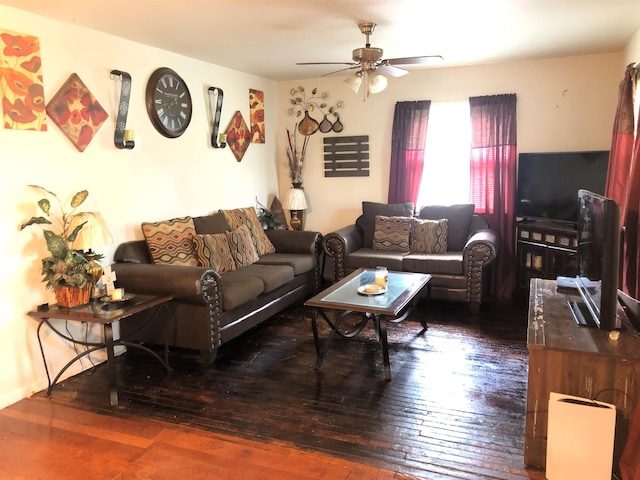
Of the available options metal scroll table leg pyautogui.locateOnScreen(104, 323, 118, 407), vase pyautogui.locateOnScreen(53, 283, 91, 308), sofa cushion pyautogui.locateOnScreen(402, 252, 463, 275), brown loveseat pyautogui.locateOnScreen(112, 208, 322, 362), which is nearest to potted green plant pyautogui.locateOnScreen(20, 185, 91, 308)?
vase pyautogui.locateOnScreen(53, 283, 91, 308)

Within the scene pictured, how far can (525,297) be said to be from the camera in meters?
5.00

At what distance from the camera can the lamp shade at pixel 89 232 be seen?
10.0ft

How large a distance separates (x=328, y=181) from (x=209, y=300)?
2.95 m

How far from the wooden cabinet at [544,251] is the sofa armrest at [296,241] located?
6.77 feet

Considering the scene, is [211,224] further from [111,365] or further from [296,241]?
[111,365]

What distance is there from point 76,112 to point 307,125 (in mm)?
2977

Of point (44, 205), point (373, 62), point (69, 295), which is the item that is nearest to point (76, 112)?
point (44, 205)

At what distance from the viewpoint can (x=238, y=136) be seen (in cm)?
520

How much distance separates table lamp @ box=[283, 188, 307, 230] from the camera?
5625mm

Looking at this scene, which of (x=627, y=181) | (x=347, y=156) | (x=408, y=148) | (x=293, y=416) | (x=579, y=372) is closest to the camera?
(x=579, y=372)

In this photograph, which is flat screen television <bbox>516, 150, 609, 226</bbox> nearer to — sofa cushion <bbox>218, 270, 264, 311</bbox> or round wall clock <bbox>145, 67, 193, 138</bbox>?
sofa cushion <bbox>218, 270, 264, 311</bbox>

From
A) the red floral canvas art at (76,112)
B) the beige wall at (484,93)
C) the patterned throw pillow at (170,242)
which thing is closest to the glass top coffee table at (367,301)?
the patterned throw pillow at (170,242)

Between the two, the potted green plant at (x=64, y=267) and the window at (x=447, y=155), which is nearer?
the potted green plant at (x=64, y=267)

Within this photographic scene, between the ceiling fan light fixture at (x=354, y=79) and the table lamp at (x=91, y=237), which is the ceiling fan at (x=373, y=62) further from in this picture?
the table lamp at (x=91, y=237)
